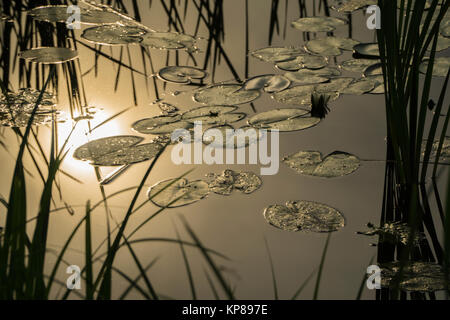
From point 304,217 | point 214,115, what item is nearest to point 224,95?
point 214,115

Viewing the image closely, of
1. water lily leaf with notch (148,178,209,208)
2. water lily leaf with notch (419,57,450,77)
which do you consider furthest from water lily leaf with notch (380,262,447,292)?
water lily leaf with notch (419,57,450,77)

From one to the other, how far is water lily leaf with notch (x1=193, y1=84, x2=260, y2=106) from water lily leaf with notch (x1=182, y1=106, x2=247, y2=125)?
0.05m

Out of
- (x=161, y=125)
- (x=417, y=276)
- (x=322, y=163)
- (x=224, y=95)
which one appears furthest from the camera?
(x=224, y=95)

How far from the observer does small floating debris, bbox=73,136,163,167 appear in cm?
181

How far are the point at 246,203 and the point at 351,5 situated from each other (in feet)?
5.43

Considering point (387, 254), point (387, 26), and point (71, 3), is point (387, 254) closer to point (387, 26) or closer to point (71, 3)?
point (387, 26)

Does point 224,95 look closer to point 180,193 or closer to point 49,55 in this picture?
point 180,193

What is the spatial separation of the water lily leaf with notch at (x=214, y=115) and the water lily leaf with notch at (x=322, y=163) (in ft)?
0.95

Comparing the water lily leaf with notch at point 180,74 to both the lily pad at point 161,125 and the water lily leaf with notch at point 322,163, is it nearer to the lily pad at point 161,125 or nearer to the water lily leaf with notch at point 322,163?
the lily pad at point 161,125

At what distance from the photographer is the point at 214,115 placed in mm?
2045

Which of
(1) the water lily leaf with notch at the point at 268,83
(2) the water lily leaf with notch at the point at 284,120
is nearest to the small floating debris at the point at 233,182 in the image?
(2) the water lily leaf with notch at the point at 284,120

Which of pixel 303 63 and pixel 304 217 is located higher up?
pixel 303 63

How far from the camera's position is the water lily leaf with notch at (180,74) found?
90.8 inches

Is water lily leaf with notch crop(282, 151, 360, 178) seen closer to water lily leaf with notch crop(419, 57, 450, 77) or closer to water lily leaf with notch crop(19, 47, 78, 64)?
water lily leaf with notch crop(419, 57, 450, 77)
